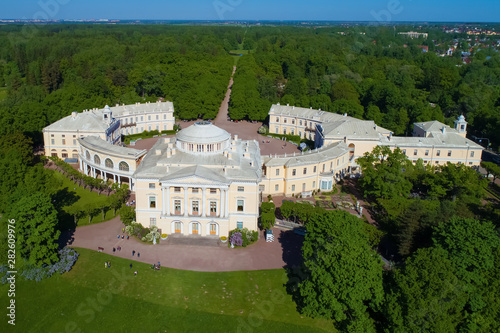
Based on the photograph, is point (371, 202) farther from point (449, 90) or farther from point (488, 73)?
point (488, 73)

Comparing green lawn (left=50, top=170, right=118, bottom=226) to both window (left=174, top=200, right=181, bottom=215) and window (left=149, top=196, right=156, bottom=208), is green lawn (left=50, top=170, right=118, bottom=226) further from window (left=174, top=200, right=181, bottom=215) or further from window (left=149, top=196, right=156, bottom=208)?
window (left=174, top=200, right=181, bottom=215)

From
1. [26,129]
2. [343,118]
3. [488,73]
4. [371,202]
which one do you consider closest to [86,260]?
[371,202]

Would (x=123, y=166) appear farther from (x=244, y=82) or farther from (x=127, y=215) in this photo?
(x=244, y=82)

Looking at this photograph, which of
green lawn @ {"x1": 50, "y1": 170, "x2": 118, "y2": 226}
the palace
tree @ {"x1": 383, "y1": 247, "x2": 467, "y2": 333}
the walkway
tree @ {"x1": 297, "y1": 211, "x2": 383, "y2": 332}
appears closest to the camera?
tree @ {"x1": 383, "y1": 247, "x2": 467, "y2": 333}

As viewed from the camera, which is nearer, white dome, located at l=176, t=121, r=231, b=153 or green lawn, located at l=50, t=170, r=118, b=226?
green lawn, located at l=50, t=170, r=118, b=226

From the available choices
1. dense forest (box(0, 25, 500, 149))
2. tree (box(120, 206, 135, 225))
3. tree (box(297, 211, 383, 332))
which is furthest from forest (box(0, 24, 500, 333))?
tree (box(120, 206, 135, 225))

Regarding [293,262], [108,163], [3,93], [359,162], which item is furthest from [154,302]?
[3,93]

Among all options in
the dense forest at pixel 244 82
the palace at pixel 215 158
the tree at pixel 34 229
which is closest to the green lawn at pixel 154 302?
the tree at pixel 34 229
